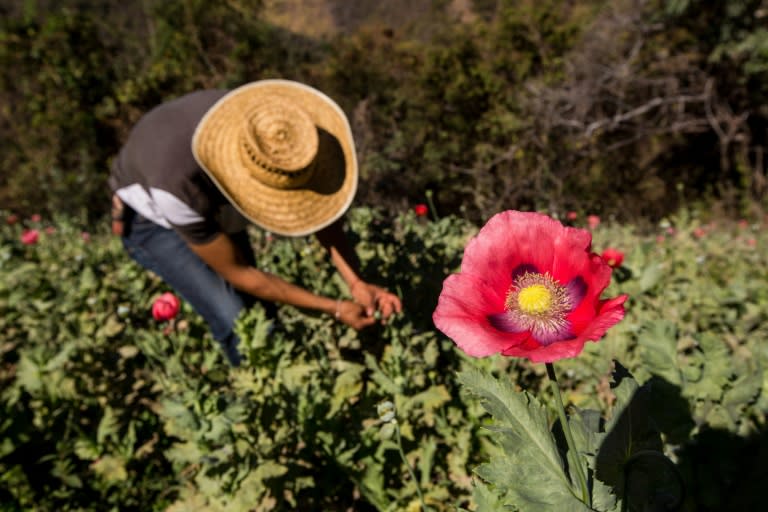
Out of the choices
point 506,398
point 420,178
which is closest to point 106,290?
point 506,398

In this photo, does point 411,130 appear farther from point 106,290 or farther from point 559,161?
point 106,290

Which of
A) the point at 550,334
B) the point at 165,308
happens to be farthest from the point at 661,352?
the point at 165,308

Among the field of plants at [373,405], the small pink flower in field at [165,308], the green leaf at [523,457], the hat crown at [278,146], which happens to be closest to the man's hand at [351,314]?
the field of plants at [373,405]

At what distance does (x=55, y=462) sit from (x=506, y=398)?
235cm

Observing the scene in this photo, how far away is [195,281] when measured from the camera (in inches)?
94.4

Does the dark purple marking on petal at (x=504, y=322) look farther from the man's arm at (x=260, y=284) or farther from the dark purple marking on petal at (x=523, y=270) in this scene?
the man's arm at (x=260, y=284)

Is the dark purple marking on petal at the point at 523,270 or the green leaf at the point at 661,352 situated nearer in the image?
the dark purple marking on petal at the point at 523,270

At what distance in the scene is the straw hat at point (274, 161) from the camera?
1783mm

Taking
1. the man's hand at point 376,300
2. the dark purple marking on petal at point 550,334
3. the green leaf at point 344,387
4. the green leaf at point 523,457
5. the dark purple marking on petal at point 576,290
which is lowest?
the green leaf at point 344,387

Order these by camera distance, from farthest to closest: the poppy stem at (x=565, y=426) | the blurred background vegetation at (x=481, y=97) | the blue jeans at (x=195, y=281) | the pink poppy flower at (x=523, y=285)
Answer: the blurred background vegetation at (x=481, y=97)
the blue jeans at (x=195, y=281)
the pink poppy flower at (x=523, y=285)
the poppy stem at (x=565, y=426)

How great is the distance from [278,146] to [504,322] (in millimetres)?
1171

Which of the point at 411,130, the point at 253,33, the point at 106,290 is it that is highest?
the point at 253,33

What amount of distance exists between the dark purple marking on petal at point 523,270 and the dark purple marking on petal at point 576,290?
0.07 meters

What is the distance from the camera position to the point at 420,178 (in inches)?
361
